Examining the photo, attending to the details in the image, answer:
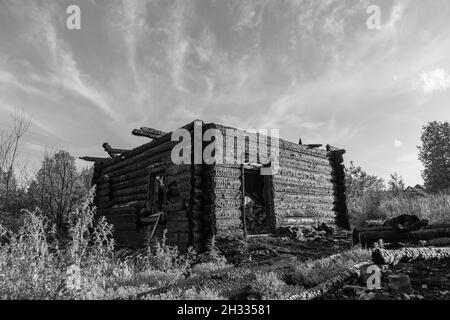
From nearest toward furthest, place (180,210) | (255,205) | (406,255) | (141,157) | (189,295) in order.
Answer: (189,295), (406,255), (180,210), (141,157), (255,205)

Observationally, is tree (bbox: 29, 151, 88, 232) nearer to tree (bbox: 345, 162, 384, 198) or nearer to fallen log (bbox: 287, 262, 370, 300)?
fallen log (bbox: 287, 262, 370, 300)

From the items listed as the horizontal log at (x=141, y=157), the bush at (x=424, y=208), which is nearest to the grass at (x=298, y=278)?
the horizontal log at (x=141, y=157)

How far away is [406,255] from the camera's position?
5.33m

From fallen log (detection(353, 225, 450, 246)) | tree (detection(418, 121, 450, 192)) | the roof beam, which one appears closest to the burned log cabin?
the roof beam

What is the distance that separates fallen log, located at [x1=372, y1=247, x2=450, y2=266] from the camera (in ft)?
16.2

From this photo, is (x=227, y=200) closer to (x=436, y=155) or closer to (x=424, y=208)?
(x=424, y=208)

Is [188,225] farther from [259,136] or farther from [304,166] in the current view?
[304,166]

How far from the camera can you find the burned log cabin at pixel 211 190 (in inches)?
322

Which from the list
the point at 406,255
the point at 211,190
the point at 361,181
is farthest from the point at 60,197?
the point at 361,181

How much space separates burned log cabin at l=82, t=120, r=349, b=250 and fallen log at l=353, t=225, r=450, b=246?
2.68 meters

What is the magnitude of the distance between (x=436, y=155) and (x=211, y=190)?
38916mm

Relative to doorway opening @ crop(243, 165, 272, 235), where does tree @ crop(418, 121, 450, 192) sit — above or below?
above
